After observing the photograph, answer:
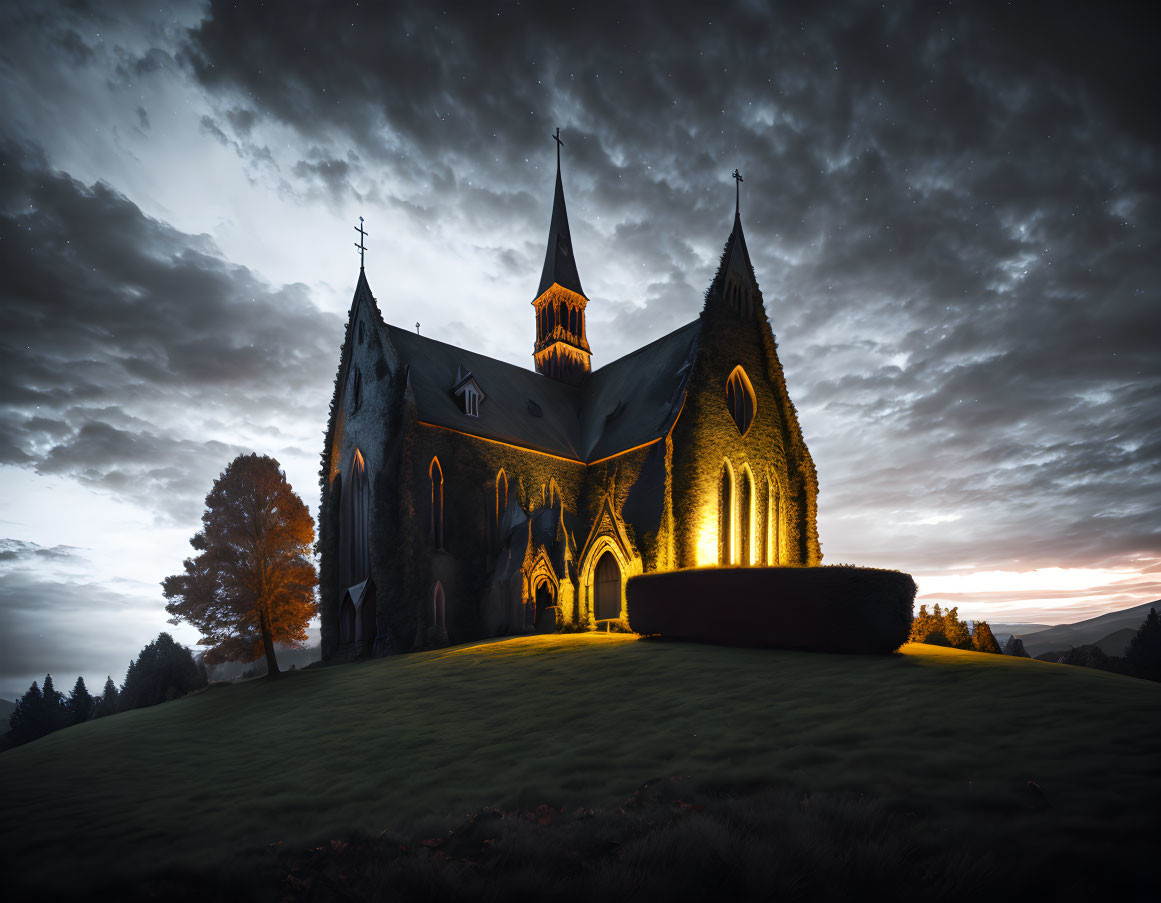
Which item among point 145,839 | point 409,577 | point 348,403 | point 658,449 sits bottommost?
point 145,839

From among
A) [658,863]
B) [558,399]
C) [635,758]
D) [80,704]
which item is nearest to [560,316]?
[558,399]

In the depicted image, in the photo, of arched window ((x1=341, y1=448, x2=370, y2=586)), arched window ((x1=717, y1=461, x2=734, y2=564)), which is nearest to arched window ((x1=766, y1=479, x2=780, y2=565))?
arched window ((x1=717, y1=461, x2=734, y2=564))

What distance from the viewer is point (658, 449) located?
1206 inches

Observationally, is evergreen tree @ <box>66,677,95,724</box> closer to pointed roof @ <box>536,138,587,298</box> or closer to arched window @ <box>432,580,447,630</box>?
arched window @ <box>432,580,447,630</box>

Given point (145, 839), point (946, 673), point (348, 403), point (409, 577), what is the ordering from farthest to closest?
point (348, 403) → point (409, 577) → point (946, 673) → point (145, 839)

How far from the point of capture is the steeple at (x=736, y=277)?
1292 inches

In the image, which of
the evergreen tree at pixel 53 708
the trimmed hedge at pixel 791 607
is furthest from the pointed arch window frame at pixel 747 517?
the evergreen tree at pixel 53 708

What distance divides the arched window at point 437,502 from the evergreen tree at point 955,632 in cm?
2248

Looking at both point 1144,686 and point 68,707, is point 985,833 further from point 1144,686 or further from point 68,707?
point 68,707

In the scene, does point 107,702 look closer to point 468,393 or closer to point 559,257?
point 468,393

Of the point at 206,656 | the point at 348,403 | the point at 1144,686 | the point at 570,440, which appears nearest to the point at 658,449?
the point at 570,440

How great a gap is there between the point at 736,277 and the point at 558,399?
43.6 feet

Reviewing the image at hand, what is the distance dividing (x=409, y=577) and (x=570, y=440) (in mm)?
12818

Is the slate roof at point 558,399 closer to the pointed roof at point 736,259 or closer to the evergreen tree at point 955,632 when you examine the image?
the pointed roof at point 736,259
